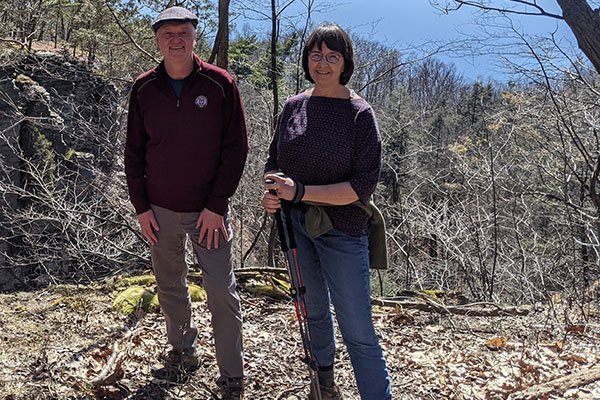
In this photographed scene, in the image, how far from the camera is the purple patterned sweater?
2.54m

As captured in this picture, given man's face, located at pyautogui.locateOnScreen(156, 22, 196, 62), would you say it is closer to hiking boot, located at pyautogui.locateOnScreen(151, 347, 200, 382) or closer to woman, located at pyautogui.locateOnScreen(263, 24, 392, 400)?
woman, located at pyautogui.locateOnScreen(263, 24, 392, 400)

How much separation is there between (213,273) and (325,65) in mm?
1371

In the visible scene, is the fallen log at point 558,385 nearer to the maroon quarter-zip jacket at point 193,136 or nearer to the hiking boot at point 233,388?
the hiking boot at point 233,388

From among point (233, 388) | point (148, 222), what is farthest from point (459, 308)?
point (148, 222)

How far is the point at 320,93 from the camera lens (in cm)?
266

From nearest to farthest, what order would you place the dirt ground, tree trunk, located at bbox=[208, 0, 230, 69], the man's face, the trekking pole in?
the trekking pole → the man's face → the dirt ground → tree trunk, located at bbox=[208, 0, 230, 69]

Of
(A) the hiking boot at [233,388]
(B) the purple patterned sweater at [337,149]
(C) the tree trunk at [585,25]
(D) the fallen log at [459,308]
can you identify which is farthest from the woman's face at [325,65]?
(C) the tree trunk at [585,25]

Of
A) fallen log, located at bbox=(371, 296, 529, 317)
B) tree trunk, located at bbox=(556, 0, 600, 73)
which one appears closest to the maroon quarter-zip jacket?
fallen log, located at bbox=(371, 296, 529, 317)

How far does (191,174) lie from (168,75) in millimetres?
616

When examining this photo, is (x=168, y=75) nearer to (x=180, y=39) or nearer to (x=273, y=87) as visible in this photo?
(x=180, y=39)

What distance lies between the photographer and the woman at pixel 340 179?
99.8 inches

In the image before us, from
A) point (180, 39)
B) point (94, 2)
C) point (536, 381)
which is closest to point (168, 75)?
point (180, 39)

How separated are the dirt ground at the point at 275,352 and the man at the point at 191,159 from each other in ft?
1.94

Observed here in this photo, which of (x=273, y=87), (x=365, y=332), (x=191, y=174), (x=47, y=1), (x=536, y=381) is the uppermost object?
(x=47, y=1)
